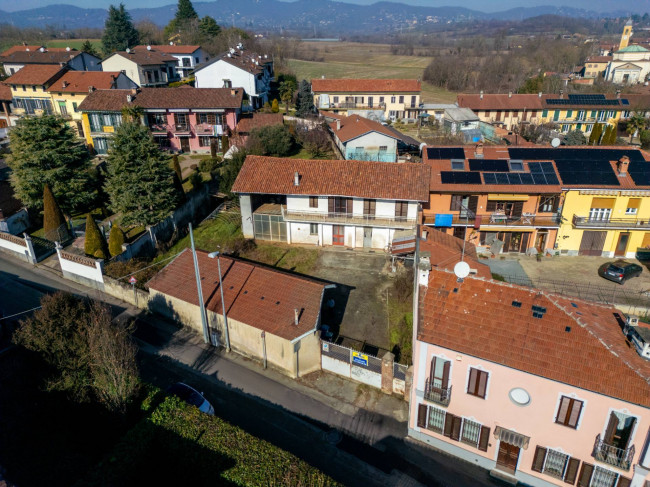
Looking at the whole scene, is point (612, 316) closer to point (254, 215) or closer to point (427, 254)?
point (427, 254)

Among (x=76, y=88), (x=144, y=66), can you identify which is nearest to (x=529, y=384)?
(x=76, y=88)

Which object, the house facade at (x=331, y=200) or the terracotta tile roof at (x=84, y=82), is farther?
the terracotta tile roof at (x=84, y=82)

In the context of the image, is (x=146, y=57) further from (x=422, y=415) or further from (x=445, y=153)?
(x=422, y=415)

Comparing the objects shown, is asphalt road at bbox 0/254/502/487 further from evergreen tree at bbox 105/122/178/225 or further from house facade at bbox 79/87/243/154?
house facade at bbox 79/87/243/154

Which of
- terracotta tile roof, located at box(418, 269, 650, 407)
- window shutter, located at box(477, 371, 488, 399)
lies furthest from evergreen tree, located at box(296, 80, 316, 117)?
window shutter, located at box(477, 371, 488, 399)

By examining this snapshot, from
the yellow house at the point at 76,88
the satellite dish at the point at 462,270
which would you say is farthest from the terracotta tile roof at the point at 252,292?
the yellow house at the point at 76,88

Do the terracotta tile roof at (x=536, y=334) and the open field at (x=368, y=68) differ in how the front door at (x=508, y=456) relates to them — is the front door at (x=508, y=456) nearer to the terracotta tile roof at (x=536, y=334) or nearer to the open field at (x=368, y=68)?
the terracotta tile roof at (x=536, y=334)
